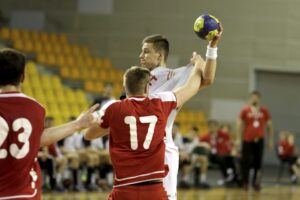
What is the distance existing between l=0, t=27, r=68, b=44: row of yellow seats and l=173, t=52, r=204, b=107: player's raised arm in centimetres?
1367

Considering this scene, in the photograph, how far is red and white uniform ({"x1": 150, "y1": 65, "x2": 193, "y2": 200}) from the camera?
16.7 ft

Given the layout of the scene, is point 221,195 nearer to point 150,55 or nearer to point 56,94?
point 56,94

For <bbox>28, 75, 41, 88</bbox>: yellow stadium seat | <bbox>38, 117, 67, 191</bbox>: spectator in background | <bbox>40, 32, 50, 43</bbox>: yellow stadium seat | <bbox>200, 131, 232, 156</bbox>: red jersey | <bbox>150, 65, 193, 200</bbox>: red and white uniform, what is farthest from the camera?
<bbox>40, 32, 50, 43</bbox>: yellow stadium seat

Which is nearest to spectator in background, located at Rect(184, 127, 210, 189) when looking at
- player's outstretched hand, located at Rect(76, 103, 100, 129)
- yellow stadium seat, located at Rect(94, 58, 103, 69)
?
yellow stadium seat, located at Rect(94, 58, 103, 69)

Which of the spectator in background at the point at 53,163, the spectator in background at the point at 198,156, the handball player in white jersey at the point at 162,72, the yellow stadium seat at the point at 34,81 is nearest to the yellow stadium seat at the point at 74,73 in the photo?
the yellow stadium seat at the point at 34,81

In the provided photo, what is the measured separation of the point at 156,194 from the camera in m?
4.56

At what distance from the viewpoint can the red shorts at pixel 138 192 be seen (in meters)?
4.51

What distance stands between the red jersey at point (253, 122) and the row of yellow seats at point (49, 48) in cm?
658

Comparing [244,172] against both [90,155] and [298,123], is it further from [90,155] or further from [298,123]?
[298,123]

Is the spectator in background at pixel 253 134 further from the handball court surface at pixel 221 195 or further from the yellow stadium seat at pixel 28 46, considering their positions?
the yellow stadium seat at pixel 28 46

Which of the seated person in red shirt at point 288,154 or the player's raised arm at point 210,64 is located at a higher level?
the player's raised arm at point 210,64

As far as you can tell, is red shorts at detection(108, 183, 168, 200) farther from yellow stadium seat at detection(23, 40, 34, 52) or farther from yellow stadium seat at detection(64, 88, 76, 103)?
yellow stadium seat at detection(23, 40, 34, 52)

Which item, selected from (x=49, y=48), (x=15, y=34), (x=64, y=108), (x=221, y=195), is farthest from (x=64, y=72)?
(x=221, y=195)

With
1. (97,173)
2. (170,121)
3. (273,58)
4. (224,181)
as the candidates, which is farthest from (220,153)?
(170,121)
